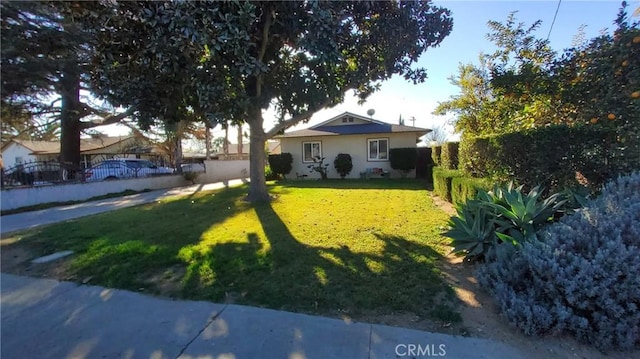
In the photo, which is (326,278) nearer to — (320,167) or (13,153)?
(320,167)

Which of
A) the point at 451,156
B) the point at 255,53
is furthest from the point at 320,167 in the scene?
the point at 255,53

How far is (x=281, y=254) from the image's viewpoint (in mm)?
4684

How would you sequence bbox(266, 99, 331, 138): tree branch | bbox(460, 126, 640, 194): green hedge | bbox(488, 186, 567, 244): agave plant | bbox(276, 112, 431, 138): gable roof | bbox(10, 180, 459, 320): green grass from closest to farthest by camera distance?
bbox(10, 180, 459, 320): green grass → bbox(488, 186, 567, 244): agave plant → bbox(460, 126, 640, 194): green hedge → bbox(266, 99, 331, 138): tree branch → bbox(276, 112, 431, 138): gable roof

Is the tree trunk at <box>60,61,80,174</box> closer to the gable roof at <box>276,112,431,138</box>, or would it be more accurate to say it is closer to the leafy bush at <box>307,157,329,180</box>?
the gable roof at <box>276,112,431,138</box>

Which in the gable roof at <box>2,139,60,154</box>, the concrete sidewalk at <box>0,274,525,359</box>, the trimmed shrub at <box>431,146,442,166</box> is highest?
the gable roof at <box>2,139,60,154</box>

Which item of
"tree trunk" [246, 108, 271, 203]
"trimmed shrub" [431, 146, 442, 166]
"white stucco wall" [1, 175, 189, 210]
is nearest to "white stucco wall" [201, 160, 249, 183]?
"white stucco wall" [1, 175, 189, 210]

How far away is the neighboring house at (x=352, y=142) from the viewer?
1786 cm

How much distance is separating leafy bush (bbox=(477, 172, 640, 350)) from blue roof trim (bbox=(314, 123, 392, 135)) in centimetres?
1523

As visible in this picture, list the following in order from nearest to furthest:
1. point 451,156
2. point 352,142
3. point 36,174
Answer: point 451,156
point 36,174
point 352,142

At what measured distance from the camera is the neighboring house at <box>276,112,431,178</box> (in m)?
17.9

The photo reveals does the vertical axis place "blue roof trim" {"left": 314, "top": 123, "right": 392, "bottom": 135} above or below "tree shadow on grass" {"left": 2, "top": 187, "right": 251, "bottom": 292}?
above

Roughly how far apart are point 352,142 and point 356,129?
0.82 metres

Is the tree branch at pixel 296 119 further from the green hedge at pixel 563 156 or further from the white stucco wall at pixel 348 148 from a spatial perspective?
the white stucco wall at pixel 348 148

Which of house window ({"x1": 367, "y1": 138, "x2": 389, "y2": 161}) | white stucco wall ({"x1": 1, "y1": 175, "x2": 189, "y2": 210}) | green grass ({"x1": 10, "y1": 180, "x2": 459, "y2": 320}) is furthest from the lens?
house window ({"x1": 367, "y1": 138, "x2": 389, "y2": 161})
